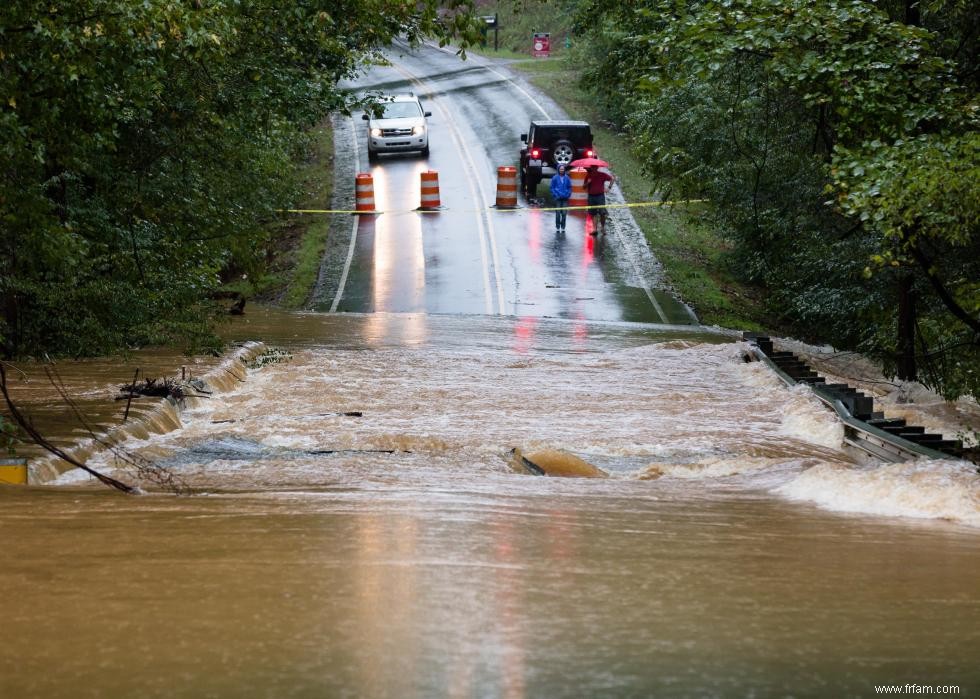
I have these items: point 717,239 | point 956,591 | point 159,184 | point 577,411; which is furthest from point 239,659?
point 717,239

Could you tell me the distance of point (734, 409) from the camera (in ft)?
49.5

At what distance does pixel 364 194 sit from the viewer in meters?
37.0

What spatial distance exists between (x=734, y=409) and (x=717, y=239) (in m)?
21.3

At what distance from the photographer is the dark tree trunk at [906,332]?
1828 centimetres

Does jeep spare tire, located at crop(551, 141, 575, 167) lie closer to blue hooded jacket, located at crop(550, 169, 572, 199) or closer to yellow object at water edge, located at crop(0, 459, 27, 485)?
blue hooded jacket, located at crop(550, 169, 572, 199)

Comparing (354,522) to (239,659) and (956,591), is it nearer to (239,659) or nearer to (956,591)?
(239,659)

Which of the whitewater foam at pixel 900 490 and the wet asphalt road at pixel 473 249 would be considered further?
the wet asphalt road at pixel 473 249

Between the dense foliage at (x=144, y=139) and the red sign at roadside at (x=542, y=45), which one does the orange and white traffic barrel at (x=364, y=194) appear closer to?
the dense foliage at (x=144, y=139)

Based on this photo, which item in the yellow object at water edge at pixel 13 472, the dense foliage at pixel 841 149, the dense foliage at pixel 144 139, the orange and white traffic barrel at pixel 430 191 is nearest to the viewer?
the yellow object at water edge at pixel 13 472

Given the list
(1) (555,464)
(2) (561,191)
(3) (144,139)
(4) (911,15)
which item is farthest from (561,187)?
(1) (555,464)

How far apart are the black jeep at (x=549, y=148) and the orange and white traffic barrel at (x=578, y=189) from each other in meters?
1.24

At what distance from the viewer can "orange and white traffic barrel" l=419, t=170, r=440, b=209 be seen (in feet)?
122

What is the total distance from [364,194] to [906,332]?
20.9 meters

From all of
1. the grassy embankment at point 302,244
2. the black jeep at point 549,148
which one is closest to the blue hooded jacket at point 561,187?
the black jeep at point 549,148
